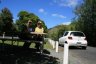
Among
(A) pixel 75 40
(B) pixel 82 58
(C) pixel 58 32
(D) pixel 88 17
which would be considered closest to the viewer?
(B) pixel 82 58

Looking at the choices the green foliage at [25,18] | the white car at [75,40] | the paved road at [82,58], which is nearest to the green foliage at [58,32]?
the green foliage at [25,18]

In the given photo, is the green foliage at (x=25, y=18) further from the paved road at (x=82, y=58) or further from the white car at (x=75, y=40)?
the paved road at (x=82, y=58)

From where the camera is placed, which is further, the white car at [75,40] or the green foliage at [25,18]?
the green foliage at [25,18]

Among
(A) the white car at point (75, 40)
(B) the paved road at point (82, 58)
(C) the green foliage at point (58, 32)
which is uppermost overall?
(C) the green foliage at point (58, 32)

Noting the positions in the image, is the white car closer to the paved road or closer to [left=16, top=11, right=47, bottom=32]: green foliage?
the paved road

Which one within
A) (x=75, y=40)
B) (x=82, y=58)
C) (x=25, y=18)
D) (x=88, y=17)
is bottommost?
(x=82, y=58)

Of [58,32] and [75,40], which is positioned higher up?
[58,32]

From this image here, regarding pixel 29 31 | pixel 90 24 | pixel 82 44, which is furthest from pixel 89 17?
pixel 29 31

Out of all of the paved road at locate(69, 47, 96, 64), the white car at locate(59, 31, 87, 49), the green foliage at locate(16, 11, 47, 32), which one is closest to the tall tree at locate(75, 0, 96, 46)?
the white car at locate(59, 31, 87, 49)

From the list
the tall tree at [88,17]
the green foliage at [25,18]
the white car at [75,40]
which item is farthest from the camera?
the green foliage at [25,18]

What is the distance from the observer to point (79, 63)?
1462cm

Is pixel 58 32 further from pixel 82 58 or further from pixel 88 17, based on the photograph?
pixel 82 58

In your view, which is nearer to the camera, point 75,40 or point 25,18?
point 75,40

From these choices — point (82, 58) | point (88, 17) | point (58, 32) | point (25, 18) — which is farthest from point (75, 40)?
point (25, 18)
